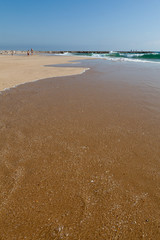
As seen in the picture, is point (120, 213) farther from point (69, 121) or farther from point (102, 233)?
point (69, 121)

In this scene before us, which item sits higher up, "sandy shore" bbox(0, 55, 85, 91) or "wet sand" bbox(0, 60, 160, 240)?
"sandy shore" bbox(0, 55, 85, 91)

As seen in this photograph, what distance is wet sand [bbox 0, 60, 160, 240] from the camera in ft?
5.07

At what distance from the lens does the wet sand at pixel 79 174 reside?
1546 mm

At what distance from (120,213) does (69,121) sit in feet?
7.82

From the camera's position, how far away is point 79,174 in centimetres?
217

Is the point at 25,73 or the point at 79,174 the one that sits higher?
the point at 25,73

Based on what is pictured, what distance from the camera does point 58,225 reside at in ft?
5.04

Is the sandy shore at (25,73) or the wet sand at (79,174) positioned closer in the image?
the wet sand at (79,174)

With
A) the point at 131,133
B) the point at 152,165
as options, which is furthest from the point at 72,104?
the point at 152,165

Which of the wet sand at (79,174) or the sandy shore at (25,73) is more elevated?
the sandy shore at (25,73)

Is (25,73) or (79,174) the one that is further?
(25,73)

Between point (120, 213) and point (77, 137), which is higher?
point (77, 137)

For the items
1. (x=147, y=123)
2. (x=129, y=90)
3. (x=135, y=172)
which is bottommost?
(x=135, y=172)

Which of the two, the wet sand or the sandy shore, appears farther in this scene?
the sandy shore
